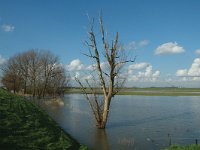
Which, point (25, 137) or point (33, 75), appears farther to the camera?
point (33, 75)

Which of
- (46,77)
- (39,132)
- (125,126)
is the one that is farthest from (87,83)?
(46,77)

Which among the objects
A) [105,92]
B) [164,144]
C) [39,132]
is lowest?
[164,144]

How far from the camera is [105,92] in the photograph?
79.8ft

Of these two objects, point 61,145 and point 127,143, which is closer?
point 61,145

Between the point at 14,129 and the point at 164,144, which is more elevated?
the point at 14,129

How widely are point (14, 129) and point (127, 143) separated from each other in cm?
725

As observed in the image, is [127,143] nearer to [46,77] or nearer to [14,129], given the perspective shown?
[14,129]

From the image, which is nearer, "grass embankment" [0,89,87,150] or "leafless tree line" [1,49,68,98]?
"grass embankment" [0,89,87,150]

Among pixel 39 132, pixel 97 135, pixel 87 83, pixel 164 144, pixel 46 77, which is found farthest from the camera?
pixel 46 77

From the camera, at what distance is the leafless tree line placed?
79500 millimetres

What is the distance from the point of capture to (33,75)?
79.6 meters

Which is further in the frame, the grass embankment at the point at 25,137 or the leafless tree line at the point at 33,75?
the leafless tree line at the point at 33,75

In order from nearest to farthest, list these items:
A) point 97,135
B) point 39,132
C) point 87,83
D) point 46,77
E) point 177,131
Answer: point 39,132 → point 97,135 → point 177,131 → point 87,83 → point 46,77

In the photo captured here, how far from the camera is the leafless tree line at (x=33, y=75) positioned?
79500 mm
